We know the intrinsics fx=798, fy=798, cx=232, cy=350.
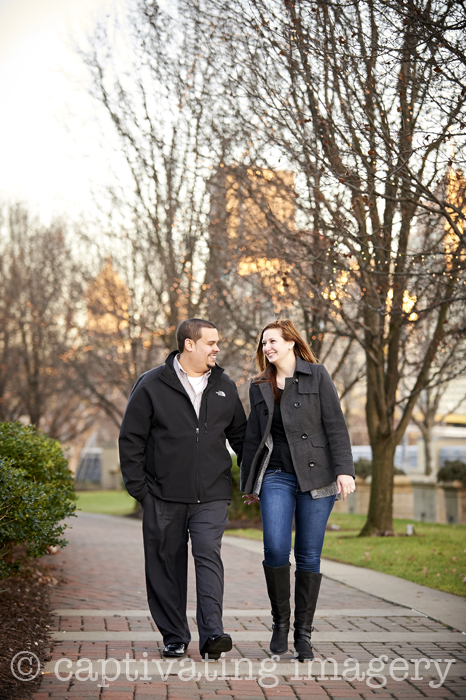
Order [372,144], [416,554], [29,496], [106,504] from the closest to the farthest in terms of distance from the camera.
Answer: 1. [29,496]
2. [372,144]
3. [416,554]
4. [106,504]

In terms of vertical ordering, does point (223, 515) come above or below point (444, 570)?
above

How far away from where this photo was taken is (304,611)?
16.0ft

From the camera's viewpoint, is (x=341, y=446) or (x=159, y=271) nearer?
(x=341, y=446)

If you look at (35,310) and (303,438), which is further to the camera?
(35,310)

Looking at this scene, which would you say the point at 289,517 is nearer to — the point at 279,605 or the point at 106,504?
the point at 279,605

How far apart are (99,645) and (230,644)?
3.22ft

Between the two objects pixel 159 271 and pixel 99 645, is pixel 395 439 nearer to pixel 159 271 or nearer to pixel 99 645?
pixel 159 271

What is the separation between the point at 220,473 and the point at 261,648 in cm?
119

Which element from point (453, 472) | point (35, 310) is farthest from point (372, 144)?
point (35, 310)

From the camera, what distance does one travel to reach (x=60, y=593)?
7.62 m

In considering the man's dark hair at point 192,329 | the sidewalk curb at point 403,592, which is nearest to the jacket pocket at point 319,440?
the man's dark hair at point 192,329

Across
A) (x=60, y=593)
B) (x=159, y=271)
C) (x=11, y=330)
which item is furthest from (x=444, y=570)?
(x=11, y=330)

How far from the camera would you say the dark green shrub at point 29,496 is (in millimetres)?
5605

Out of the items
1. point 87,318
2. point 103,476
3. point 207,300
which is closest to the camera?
point 207,300
